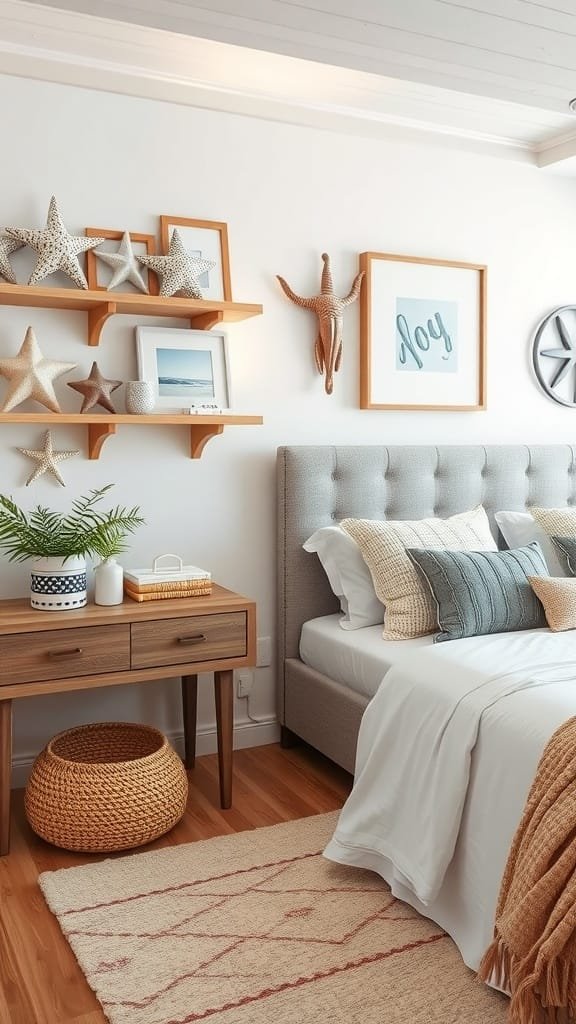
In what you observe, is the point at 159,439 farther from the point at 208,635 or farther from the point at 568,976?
the point at 568,976

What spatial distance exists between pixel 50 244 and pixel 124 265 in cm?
25

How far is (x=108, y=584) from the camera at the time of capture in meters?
2.81

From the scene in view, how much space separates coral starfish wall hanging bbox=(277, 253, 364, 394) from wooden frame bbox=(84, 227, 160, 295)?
49 centimetres

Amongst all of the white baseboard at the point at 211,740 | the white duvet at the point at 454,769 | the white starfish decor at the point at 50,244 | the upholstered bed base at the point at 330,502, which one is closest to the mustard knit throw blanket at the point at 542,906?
the white duvet at the point at 454,769

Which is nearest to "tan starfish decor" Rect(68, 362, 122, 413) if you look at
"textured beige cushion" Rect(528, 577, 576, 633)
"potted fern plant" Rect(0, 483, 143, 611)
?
"potted fern plant" Rect(0, 483, 143, 611)

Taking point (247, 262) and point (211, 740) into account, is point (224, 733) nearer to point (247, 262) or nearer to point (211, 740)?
point (211, 740)

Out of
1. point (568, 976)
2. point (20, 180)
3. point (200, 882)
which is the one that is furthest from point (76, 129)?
point (568, 976)

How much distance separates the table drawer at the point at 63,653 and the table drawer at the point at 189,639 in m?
0.05

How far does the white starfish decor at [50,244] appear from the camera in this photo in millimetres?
2801

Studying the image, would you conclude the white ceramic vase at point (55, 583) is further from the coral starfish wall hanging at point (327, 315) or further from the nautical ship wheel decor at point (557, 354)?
the nautical ship wheel decor at point (557, 354)

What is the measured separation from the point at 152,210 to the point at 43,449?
35.5 inches

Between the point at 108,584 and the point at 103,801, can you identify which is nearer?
the point at 103,801

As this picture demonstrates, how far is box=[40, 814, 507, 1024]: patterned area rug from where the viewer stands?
1.91m

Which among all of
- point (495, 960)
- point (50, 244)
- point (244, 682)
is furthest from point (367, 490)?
point (495, 960)
